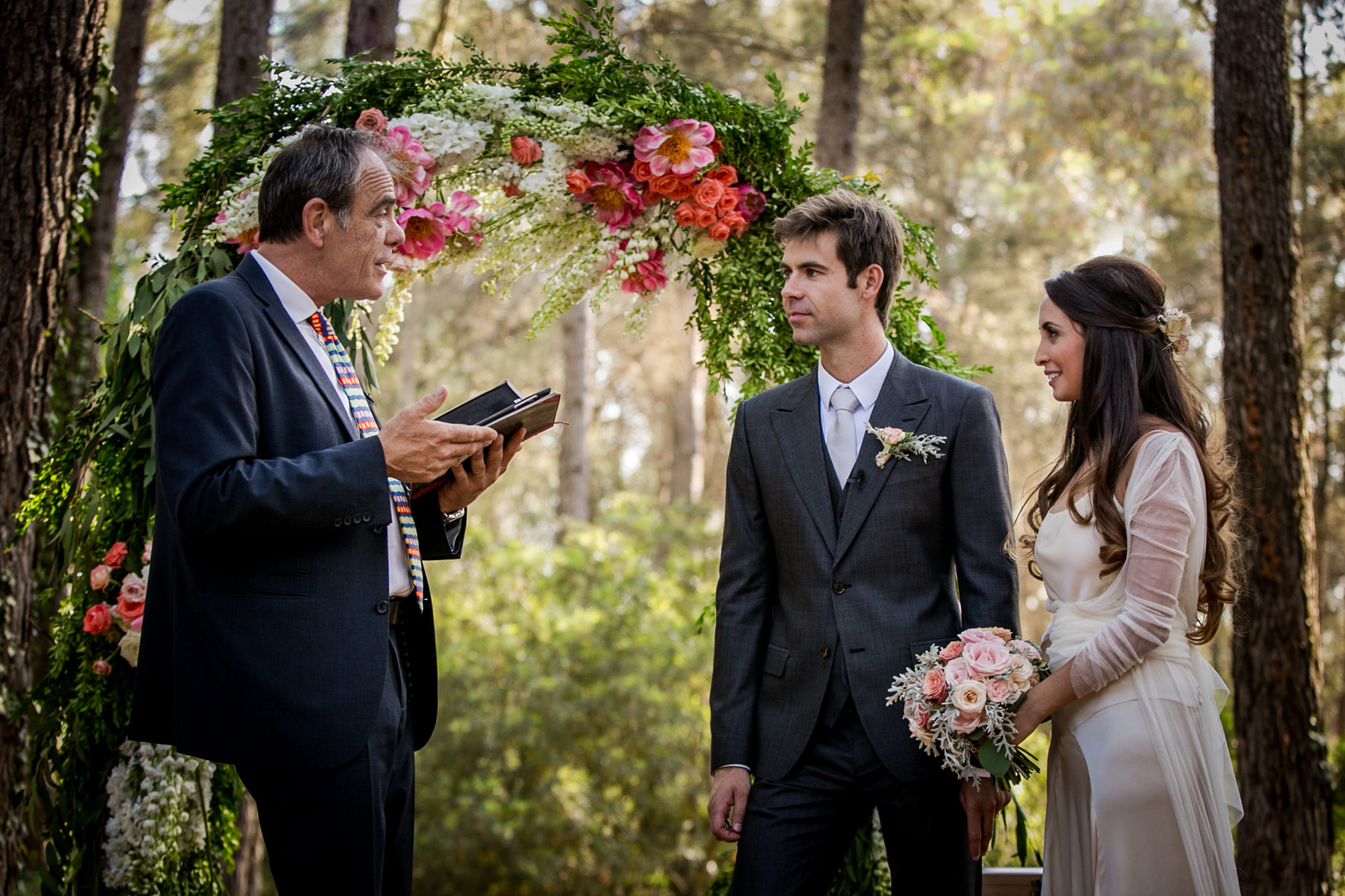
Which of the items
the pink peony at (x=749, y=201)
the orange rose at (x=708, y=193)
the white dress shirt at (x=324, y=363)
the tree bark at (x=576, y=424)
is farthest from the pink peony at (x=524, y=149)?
the tree bark at (x=576, y=424)

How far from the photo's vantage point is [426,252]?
3.51m

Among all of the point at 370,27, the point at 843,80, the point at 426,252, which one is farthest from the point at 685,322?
the point at 426,252

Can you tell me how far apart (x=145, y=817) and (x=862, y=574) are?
230 cm

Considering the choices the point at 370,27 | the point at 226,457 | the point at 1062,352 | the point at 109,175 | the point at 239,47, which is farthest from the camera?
the point at 109,175

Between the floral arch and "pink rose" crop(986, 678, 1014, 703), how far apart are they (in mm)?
1297

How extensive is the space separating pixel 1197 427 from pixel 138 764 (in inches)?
128

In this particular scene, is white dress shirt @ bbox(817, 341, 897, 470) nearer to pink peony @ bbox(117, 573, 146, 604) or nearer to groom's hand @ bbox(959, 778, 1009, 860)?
groom's hand @ bbox(959, 778, 1009, 860)

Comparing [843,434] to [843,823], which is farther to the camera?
[843,434]

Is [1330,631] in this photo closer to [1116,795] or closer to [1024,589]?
[1024,589]

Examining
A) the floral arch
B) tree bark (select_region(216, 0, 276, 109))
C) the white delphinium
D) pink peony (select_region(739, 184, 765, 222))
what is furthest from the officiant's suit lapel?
tree bark (select_region(216, 0, 276, 109))

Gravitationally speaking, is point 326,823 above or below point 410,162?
below

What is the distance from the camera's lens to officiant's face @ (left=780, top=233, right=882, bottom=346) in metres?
2.81

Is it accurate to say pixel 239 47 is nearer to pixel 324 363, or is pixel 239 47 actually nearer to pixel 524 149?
pixel 524 149

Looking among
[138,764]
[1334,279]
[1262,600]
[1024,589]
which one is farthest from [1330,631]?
[138,764]
